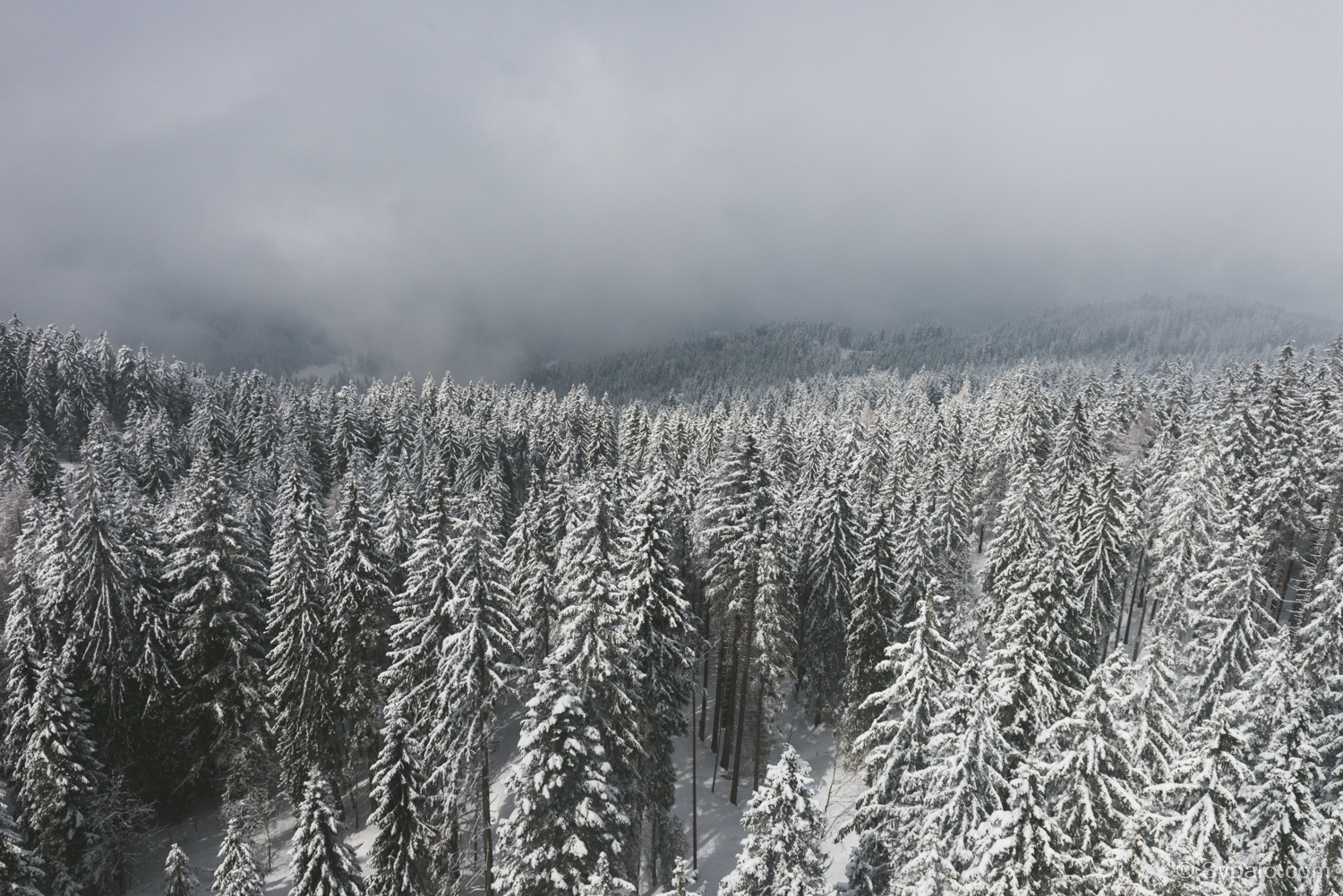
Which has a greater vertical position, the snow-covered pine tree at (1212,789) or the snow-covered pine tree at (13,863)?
the snow-covered pine tree at (1212,789)

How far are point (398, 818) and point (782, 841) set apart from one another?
47.4ft

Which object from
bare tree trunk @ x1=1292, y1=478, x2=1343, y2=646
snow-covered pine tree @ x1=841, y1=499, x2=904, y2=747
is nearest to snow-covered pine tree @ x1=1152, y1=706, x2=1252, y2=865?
snow-covered pine tree @ x1=841, y1=499, x2=904, y2=747

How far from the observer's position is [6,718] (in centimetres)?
2648

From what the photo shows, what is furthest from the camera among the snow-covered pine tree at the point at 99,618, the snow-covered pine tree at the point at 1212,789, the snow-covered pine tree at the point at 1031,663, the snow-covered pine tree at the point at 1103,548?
the snow-covered pine tree at the point at 1103,548

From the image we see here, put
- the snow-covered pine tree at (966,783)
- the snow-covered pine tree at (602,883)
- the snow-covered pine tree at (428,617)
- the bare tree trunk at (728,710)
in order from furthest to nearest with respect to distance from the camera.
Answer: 1. the bare tree trunk at (728,710)
2. the snow-covered pine tree at (428,617)
3. the snow-covered pine tree at (966,783)
4. the snow-covered pine tree at (602,883)

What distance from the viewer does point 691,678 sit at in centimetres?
3084

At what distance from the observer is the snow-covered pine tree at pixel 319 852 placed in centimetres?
1956

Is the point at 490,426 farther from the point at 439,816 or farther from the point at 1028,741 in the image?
the point at 1028,741

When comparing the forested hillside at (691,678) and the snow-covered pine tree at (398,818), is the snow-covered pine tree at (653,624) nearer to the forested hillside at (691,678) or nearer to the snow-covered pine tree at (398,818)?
the forested hillside at (691,678)

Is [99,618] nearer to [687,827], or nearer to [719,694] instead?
[687,827]

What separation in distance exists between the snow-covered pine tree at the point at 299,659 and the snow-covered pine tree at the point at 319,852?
33.4 feet

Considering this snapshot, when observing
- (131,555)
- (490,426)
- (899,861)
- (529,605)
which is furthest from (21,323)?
(899,861)


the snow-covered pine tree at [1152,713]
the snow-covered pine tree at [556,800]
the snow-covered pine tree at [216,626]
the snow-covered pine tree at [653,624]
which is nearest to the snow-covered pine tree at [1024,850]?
the snow-covered pine tree at [1152,713]

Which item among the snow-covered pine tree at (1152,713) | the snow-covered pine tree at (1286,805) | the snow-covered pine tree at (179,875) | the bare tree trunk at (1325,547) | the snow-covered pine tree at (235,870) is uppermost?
the bare tree trunk at (1325,547)
